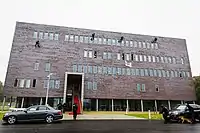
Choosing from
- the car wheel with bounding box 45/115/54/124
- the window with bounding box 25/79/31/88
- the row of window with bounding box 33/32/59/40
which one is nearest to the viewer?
the car wheel with bounding box 45/115/54/124

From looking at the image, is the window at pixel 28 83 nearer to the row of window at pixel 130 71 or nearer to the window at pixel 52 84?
the window at pixel 52 84

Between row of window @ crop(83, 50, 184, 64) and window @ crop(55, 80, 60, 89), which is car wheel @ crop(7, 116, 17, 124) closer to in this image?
window @ crop(55, 80, 60, 89)

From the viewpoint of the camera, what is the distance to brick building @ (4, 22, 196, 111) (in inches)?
1236

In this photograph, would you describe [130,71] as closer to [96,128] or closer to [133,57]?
[133,57]

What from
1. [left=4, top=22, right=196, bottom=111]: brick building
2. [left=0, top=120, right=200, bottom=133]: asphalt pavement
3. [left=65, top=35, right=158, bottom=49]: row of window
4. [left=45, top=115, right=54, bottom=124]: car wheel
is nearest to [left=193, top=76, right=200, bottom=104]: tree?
[left=4, top=22, right=196, bottom=111]: brick building

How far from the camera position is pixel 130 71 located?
1416 inches

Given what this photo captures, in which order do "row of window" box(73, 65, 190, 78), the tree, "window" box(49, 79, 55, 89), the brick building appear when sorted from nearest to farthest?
the brick building → "window" box(49, 79, 55, 89) → "row of window" box(73, 65, 190, 78) → the tree

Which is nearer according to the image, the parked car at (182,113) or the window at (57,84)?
the parked car at (182,113)

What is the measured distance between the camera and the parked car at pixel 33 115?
13.0m

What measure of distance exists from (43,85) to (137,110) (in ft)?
64.5

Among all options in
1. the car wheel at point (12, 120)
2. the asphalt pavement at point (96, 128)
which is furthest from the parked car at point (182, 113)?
the car wheel at point (12, 120)

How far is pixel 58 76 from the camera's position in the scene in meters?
32.4

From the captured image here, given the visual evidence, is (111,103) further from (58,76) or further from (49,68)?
(49,68)

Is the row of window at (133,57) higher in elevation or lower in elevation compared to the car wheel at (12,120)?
higher
